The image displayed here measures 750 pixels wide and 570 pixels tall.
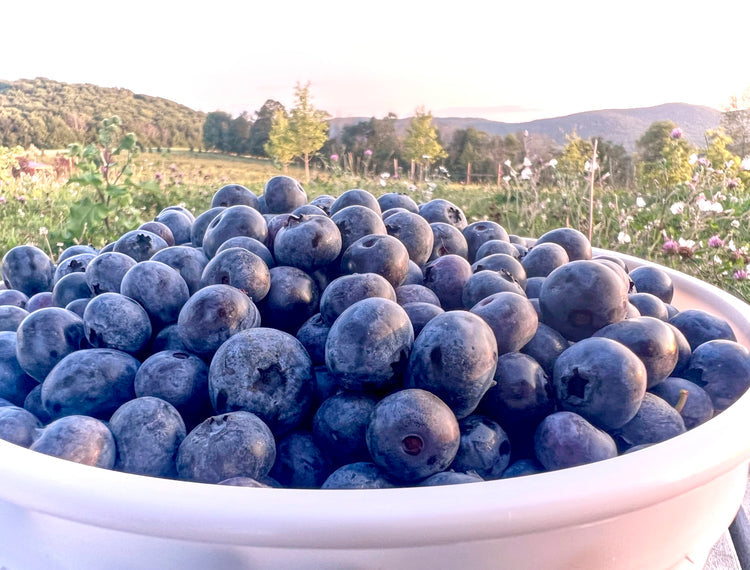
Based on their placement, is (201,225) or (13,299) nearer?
(13,299)

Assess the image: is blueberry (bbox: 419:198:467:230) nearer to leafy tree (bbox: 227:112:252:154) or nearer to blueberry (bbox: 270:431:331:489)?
blueberry (bbox: 270:431:331:489)

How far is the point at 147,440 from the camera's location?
30.0 inches

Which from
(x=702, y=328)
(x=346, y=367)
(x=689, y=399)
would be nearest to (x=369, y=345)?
(x=346, y=367)

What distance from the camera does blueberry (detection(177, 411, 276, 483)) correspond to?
28.2 inches

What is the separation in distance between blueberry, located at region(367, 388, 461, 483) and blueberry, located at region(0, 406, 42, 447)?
0.44 meters

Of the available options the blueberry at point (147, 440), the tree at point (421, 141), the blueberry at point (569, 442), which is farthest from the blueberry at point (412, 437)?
the tree at point (421, 141)

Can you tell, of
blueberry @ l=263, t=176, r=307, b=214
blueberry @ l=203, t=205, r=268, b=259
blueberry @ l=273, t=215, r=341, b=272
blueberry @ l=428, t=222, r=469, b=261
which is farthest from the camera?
blueberry @ l=263, t=176, r=307, b=214

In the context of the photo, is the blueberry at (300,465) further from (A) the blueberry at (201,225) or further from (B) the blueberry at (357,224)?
(A) the blueberry at (201,225)

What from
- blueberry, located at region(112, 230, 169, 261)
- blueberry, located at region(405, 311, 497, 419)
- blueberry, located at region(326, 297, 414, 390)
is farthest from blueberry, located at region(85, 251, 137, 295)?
blueberry, located at region(405, 311, 497, 419)

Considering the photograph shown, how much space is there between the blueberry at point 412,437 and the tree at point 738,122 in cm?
1525

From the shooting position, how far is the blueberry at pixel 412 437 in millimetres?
730

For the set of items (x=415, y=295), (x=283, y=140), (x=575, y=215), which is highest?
(x=283, y=140)

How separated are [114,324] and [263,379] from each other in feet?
0.91

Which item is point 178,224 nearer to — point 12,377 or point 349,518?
point 12,377
